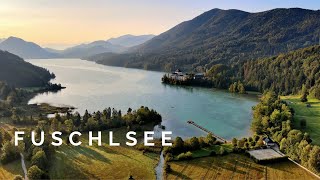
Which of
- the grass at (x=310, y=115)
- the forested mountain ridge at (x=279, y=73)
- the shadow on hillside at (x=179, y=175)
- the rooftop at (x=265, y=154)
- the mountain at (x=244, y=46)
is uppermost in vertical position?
the mountain at (x=244, y=46)

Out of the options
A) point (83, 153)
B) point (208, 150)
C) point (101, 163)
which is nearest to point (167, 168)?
point (101, 163)

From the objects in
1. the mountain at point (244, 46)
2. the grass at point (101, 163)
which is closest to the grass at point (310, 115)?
the grass at point (101, 163)

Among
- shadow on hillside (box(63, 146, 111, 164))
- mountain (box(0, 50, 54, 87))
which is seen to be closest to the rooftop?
shadow on hillside (box(63, 146, 111, 164))

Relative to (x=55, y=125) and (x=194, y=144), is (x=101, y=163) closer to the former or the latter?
(x=194, y=144)

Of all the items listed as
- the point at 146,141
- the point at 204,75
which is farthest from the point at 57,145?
the point at 204,75

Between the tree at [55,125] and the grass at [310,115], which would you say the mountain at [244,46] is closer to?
the grass at [310,115]

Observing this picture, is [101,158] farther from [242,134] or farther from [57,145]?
[242,134]

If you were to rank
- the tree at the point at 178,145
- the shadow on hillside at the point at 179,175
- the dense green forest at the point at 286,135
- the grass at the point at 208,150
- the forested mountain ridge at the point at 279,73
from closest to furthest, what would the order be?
the shadow on hillside at the point at 179,175 → the dense green forest at the point at 286,135 → the grass at the point at 208,150 → the tree at the point at 178,145 → the forested mountain ridge at the point at 279,73
